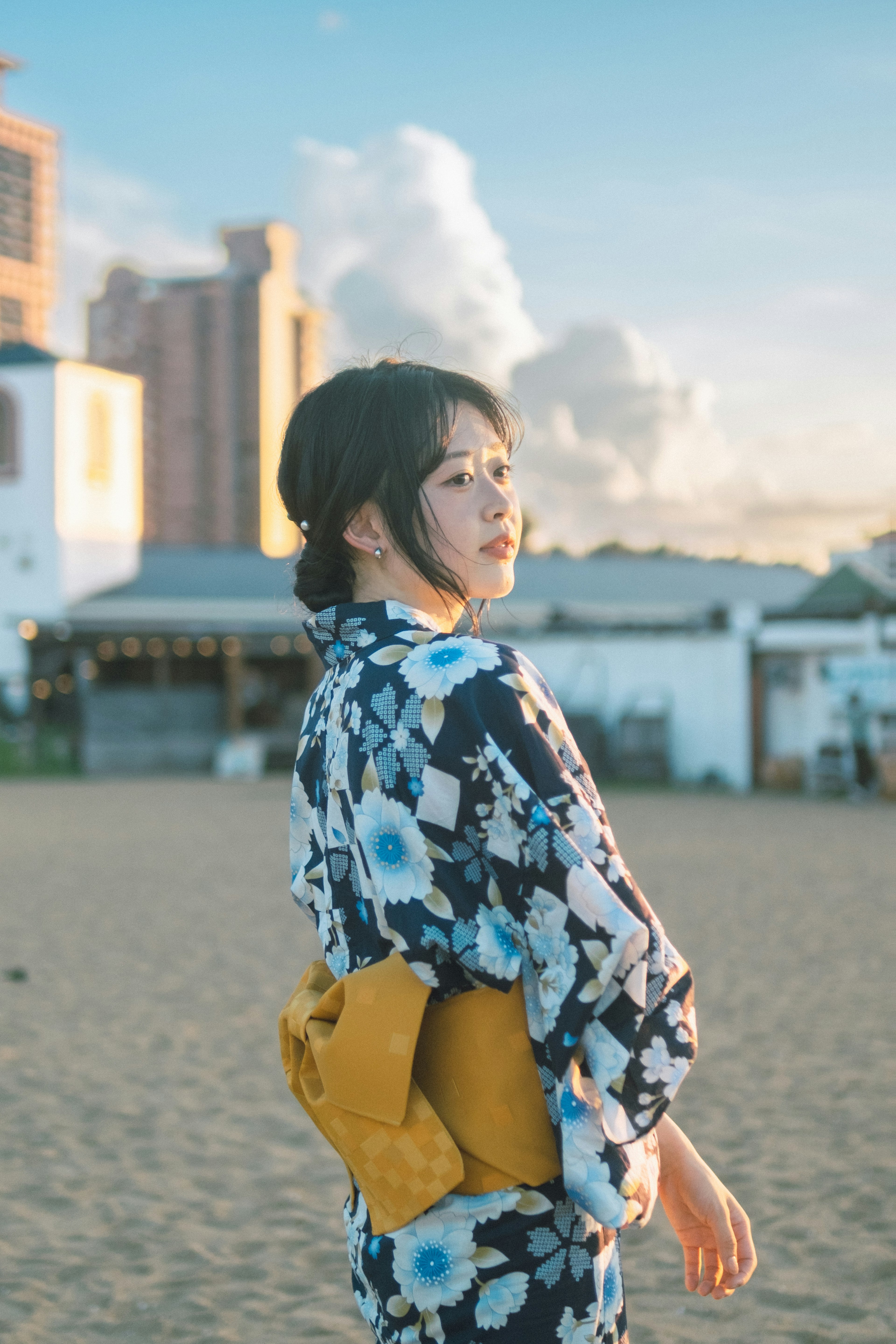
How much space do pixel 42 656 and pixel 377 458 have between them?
2559cm

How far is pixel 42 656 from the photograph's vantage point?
25859 millimetres

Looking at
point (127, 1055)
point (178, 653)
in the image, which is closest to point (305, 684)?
point (178, 653)

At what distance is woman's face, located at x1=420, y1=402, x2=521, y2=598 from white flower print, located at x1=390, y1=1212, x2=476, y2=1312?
612 mm

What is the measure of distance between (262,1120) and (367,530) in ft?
11.6

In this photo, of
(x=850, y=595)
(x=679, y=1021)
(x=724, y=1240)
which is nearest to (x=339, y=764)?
(x=679, y=1021)

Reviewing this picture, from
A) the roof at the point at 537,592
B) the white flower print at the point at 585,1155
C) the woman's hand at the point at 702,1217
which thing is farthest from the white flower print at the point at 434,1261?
the roof at the point at 537,592

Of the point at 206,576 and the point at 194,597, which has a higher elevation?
the point at 206,576

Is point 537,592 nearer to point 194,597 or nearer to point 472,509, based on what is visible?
point 194,597

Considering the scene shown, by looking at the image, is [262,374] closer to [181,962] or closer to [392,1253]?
[181,962]

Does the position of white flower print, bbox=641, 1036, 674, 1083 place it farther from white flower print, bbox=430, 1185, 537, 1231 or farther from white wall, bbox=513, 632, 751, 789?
white wall, bbox=513, 632, 751, 789

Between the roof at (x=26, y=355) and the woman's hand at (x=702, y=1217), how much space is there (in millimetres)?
28507

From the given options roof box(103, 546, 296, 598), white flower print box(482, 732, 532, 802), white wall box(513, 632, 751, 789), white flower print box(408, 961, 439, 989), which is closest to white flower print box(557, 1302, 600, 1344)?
white flower print box(408, 961, 439, 989)

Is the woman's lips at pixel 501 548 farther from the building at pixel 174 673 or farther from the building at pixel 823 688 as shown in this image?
the building at pixel 174 673

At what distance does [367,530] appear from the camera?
1428 millimetres
